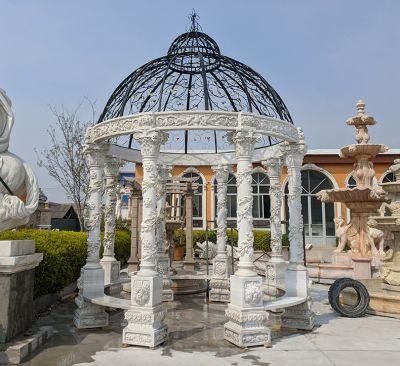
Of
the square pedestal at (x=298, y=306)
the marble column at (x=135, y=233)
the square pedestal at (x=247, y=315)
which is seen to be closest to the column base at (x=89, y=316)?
the square pedestal at (x=247, y=315)

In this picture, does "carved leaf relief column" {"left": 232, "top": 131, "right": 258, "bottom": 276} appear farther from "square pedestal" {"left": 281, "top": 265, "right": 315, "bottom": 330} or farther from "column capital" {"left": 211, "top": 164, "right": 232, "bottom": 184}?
"column capital" {"left": 211, "top": 164, "right": 232, "bottom": 184}

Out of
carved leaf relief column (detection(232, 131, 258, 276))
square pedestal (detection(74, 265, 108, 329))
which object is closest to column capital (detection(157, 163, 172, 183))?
square pedestal (detection(74, 265, 108, 329))

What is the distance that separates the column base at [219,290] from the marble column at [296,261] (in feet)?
8.90

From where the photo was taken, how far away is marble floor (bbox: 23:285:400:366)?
5184 mm

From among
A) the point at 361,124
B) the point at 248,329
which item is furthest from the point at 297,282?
the point at 361,124

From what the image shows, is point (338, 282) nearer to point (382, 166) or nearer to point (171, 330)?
point (171, 330)

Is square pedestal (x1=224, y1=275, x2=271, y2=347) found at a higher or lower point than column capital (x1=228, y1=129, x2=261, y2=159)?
lower

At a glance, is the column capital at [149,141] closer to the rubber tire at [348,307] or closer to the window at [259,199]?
the rubber tire at [348,307]

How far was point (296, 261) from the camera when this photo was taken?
739 centimetres

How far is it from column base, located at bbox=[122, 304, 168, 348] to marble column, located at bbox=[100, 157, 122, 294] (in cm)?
328

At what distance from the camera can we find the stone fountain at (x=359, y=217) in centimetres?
1257

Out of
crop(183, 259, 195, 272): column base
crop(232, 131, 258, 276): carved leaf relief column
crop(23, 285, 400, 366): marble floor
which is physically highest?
crop(232, 131, 258, 276): carved leaf relief column

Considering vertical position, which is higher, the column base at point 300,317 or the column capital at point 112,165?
the column capital at point 112,165

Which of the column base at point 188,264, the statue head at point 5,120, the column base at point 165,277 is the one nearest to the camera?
the statue head at point 5,120
